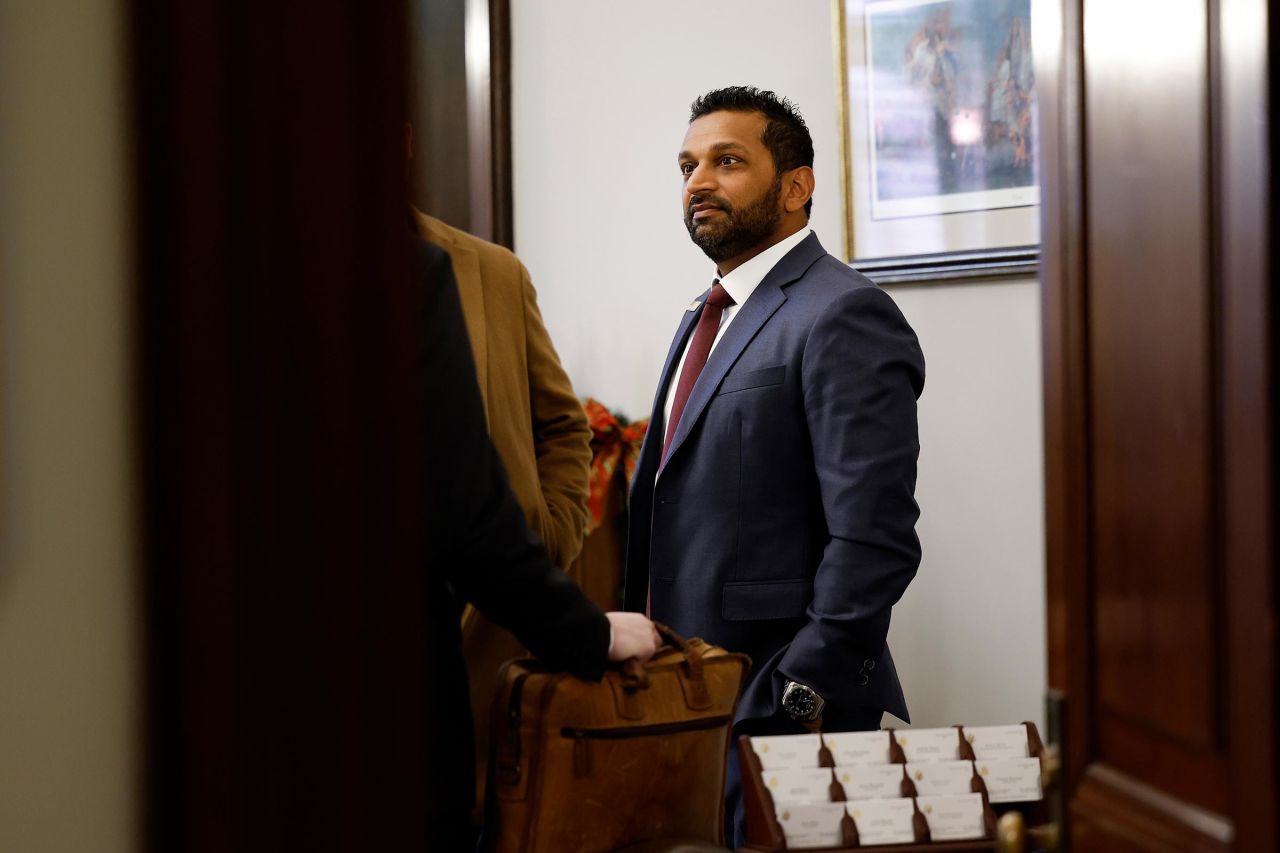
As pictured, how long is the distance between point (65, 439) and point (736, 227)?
1994 millimetres

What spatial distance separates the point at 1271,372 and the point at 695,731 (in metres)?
0.92

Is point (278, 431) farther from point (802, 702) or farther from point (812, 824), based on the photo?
point (802, 702)

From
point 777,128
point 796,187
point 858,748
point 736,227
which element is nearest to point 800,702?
point 858,748

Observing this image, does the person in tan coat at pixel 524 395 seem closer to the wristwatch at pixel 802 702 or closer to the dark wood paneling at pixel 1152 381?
the wristwatch at pixel 802 702

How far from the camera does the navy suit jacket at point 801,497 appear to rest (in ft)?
7.92

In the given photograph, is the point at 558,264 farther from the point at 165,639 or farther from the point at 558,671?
the point at 165,639

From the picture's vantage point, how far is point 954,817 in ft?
5.31

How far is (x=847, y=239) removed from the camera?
3.41 m

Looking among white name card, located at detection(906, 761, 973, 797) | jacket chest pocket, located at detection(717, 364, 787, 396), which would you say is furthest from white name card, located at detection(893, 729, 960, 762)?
jacket chest pocket, located at detection(717, 364, 787, 396)

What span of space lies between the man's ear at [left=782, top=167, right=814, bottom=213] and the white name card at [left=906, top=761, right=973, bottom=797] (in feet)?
4.94

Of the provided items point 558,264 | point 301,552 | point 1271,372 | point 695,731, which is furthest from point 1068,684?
point 558,264

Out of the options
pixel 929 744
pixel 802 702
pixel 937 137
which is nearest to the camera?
pixel 929 744

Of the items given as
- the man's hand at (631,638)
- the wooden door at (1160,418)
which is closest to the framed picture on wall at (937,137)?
the man's hand at (631,638)

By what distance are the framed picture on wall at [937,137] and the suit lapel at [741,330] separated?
657 mm
